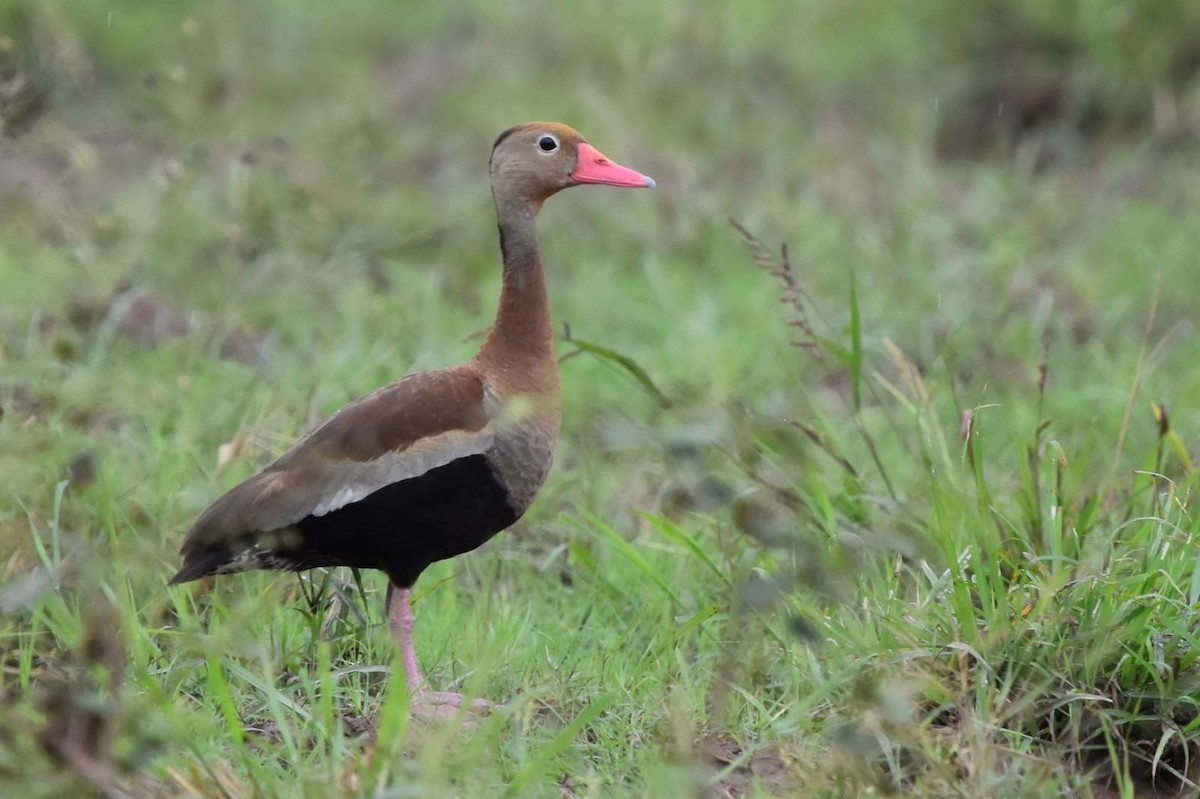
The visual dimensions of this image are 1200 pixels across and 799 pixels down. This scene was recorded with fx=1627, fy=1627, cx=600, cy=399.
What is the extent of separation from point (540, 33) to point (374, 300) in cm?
293

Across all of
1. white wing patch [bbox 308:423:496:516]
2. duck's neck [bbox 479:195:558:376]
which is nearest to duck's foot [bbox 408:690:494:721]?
white wing patch [bbox 308:423:496:516]

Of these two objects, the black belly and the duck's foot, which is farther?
the black belly

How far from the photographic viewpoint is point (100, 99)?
7.39 metres

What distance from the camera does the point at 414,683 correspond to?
3189 mm

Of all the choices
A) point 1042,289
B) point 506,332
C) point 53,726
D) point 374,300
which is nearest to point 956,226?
point 1042,289

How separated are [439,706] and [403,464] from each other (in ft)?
1.60

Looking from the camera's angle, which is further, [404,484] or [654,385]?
[654,385]

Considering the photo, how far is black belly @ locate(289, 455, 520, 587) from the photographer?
3188 mm

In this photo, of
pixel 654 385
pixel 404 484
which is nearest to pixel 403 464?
pixel 404 484

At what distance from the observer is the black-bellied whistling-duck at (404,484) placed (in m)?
3.19

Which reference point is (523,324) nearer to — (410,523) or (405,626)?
(410,523)

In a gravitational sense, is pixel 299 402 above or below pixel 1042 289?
above

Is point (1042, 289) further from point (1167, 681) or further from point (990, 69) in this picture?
point (1167, 681)

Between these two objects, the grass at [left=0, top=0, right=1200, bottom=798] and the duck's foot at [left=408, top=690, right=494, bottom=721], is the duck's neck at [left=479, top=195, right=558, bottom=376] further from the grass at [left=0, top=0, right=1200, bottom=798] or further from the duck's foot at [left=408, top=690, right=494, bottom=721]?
the duck's foot at [left=408, top=690, right=494, bottom=721]
